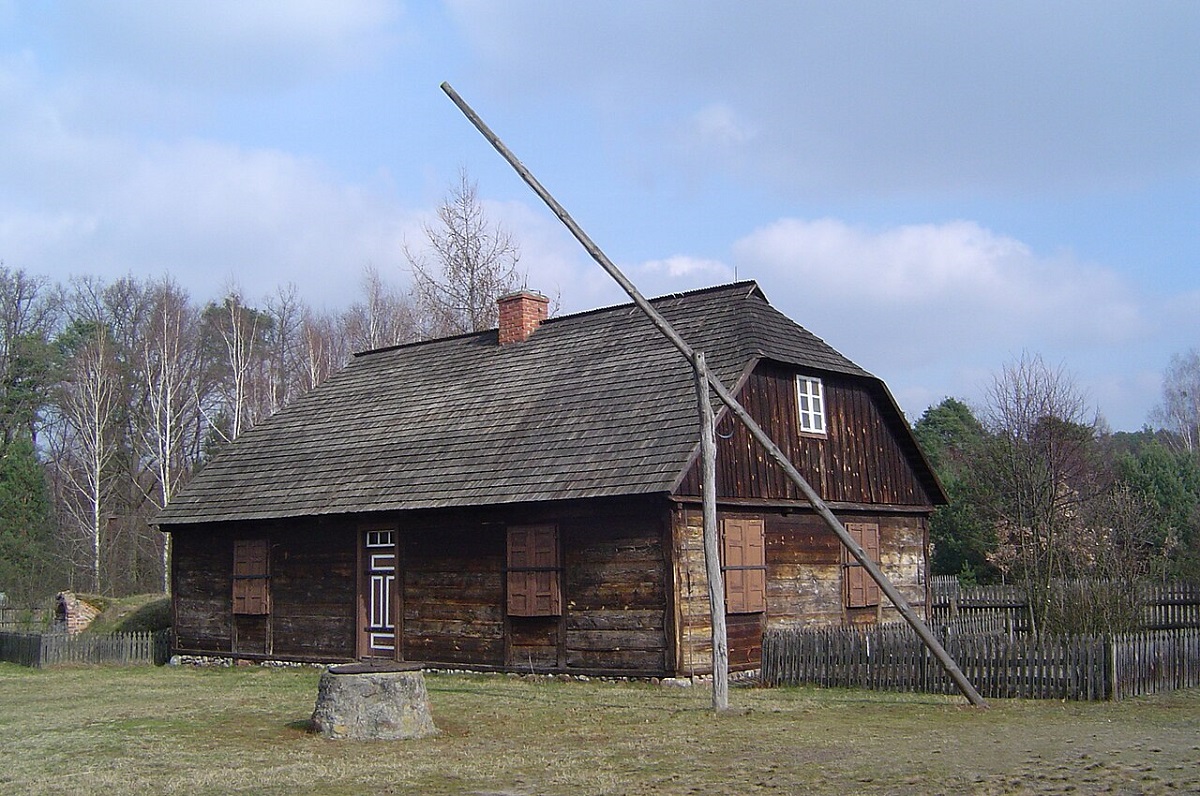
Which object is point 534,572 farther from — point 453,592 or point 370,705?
point 370,705

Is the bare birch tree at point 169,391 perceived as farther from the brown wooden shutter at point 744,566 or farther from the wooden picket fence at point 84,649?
the brown wooden shutter at point 744,566

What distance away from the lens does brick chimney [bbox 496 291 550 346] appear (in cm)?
2642

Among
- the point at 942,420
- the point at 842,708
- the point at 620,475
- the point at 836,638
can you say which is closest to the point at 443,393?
the point at 620,475

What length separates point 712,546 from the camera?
1534cm

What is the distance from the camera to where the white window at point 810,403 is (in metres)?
22.3

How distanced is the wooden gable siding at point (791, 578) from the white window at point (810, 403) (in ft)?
5.44

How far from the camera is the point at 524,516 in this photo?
20.6 metres

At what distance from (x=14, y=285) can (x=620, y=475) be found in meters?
39.4

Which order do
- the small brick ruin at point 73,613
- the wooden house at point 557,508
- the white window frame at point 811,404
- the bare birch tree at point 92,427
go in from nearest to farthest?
1. the wooden house at point 557,508
2. the white window frame at point 811,404
3. the small brick ruin at point 73,613
4. the bare birch tree at point 92,427

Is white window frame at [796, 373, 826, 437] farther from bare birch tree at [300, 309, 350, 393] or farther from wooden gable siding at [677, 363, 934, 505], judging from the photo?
bare birch tree at [300, 309, 350, 393]

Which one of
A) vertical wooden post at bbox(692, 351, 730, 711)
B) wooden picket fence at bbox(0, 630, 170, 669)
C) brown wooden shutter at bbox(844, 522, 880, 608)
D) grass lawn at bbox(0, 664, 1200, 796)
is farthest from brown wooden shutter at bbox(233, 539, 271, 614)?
vertical wooden post at bbox(692, 351, 730, 711)

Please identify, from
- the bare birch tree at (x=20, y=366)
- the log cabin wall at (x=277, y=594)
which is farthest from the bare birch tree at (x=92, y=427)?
the log cabin wall at (x=277, y=594)

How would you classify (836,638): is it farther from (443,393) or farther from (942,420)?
(942,420)

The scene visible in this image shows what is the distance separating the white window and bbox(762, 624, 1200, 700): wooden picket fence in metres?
5.09
